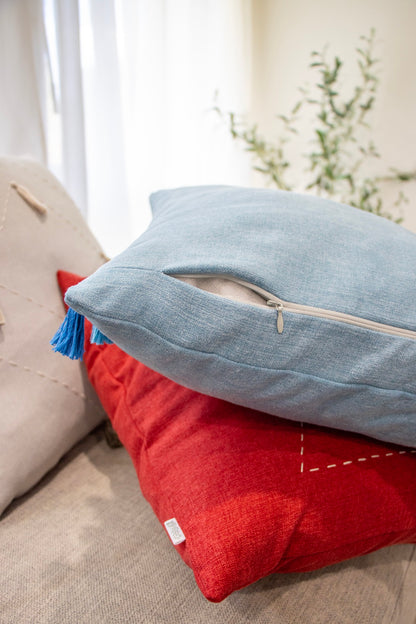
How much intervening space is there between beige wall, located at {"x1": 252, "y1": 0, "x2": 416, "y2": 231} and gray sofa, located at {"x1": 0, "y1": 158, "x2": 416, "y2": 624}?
4.68 feet

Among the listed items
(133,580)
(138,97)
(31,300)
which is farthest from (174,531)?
(138,97)

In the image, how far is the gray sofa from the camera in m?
0.43

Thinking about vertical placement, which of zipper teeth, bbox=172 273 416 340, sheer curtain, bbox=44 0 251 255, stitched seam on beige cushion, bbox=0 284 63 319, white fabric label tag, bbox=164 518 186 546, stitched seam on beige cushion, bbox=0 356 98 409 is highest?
sheer curtain, bbox=44 0 251 255

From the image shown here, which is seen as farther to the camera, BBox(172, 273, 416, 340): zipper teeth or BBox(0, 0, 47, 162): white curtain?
BBox(0, 0, 47, 162): white curtain

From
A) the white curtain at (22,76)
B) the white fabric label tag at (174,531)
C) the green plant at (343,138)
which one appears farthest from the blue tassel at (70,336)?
the green plant at (343,138)

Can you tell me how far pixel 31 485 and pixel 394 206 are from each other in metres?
1.65

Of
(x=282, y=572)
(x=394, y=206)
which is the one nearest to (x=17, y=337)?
(x=282, y=572)

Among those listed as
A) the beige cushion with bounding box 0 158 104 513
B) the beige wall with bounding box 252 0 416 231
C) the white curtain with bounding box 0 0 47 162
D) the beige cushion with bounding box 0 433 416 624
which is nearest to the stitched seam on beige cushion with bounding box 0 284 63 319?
the beige cushion with bounding box 0 158 104 513

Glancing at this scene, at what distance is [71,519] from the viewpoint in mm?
522

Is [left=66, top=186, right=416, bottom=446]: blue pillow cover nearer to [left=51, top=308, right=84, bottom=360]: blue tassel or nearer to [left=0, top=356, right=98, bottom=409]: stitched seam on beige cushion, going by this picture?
[left=51, top=308, right=84, bottom=360]: blue tassel

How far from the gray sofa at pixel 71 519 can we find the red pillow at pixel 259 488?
0.05 metres

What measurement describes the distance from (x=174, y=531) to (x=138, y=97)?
56.7 inches

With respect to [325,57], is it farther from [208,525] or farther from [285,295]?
[208,525]

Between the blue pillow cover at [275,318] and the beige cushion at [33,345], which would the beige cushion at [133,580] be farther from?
the blue pillow cover at [275,318]
